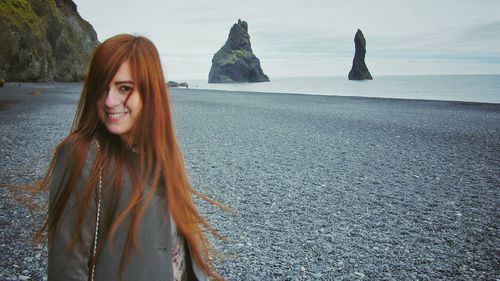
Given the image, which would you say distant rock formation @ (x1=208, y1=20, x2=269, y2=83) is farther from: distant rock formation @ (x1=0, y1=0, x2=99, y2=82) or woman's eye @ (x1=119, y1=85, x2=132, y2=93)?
woman's eye @ (x1=119, y1=85, x2=132, y2=93)

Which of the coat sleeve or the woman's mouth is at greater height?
the woman's mouth

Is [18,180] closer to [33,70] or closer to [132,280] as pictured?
[132,280]

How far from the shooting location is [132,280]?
166cm

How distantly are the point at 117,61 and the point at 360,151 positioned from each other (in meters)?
9.87

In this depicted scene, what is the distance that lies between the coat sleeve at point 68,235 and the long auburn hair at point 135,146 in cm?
2

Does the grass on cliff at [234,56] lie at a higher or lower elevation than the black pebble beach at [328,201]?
higher

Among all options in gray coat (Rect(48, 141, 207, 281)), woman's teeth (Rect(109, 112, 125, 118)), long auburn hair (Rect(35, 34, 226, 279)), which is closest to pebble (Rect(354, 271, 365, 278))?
long auburn hair (Rect(35, 34, 226, 279))

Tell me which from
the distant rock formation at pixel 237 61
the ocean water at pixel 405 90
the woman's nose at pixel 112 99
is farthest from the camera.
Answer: the distant rock formation at pixel 237 61

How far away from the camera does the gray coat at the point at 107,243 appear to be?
148 centimetres

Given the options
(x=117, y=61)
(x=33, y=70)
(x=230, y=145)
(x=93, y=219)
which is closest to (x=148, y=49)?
(x=117, y=61)

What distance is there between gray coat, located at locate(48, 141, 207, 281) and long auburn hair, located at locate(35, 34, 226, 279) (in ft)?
0.08

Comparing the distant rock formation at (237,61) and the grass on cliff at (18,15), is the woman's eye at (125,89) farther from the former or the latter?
the distant rock formation at (237,61)

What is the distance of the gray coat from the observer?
1479mm

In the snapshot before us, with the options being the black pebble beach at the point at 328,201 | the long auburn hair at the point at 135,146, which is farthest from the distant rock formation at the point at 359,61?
the long auburn hair at the point at 135,146
